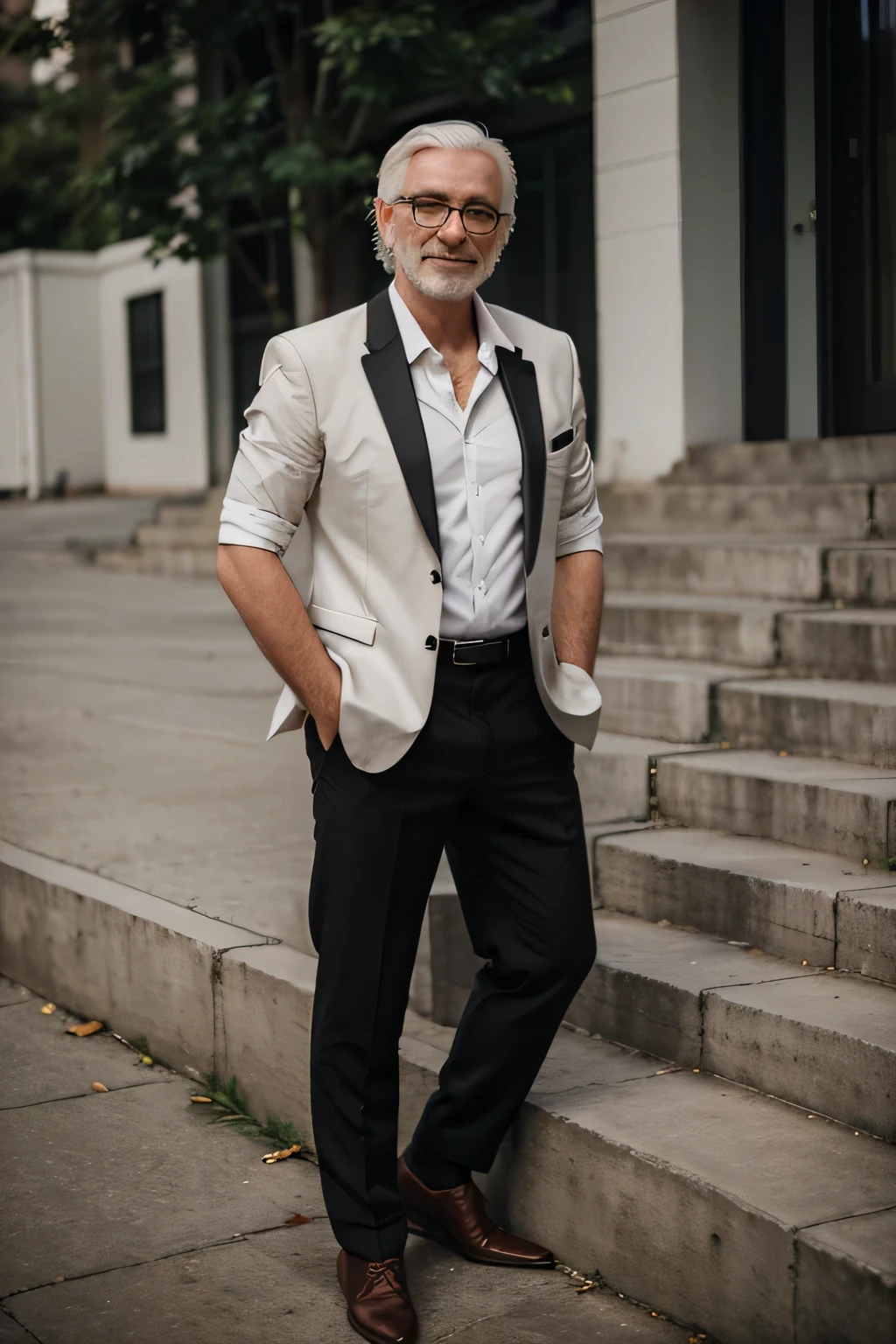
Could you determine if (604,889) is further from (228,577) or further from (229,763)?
(229,763)

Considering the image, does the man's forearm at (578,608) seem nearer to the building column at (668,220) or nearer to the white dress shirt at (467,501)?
the white dress shirt at (467,501)

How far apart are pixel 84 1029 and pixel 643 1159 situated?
2347 millimetres

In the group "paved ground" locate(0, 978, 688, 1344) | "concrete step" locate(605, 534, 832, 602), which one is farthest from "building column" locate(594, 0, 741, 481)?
"paved ground" locate(0, 978, 688, 1344)

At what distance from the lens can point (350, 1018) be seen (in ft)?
10.3

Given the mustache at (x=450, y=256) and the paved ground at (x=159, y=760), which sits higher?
the mustache at (x=450, y=256)

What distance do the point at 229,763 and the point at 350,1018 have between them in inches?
145

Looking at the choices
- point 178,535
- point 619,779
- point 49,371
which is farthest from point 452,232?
point 49,371

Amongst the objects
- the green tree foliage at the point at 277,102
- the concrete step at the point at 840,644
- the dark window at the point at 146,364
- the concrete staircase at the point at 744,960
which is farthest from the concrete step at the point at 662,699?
the dark window at the point at 146,364

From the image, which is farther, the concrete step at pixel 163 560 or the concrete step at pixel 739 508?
the concrete step at pixel 163 560

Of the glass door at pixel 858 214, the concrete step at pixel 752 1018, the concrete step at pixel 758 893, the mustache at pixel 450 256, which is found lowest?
the concrete step at pixel 752 1018

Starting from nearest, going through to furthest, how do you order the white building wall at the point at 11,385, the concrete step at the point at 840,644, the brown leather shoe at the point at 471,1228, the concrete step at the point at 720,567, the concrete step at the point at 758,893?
1. the brown leather shoe at the point at 471,1228
2. the concrete step at the point at 758,893
3. the concrete step at the point at 840,644
4. the concrete step at the point at 720,567
5. the white building wall at the point at 11,385

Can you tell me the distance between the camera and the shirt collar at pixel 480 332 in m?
3.10

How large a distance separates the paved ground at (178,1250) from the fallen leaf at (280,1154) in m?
0.02

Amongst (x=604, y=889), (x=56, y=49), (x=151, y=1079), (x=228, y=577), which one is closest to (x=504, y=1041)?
(x=228, y=577)
